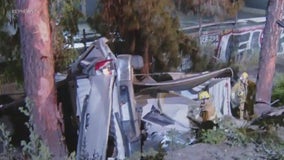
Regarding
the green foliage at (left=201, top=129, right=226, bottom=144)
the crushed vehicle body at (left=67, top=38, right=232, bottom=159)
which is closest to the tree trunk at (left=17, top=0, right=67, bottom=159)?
the crushed vehicle body at (left=67, top=38, right=232, bottom=159)

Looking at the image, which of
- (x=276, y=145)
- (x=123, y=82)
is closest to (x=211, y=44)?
(x=123, y=82)

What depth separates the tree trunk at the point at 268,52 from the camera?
8.86 m

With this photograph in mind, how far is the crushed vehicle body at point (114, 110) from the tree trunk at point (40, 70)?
1.20ft

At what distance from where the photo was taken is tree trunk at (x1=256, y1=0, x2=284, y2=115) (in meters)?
8.86

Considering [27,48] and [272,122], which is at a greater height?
[27,48]

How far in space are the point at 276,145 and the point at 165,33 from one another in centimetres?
599

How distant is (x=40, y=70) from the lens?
5992mm

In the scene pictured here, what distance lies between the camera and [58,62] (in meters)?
8.77

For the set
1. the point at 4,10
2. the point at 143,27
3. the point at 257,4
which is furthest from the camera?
Result: the point at 257,4

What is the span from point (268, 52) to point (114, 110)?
4184 mm

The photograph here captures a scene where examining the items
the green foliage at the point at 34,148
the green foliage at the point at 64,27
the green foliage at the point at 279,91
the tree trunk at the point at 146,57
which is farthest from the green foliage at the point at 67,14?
the green foliage at the point at 279,91

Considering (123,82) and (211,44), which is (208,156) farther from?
(211,44)

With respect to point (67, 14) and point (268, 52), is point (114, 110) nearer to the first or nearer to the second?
point (67, 14)

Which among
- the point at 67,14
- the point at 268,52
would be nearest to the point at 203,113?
the point at 268,52
